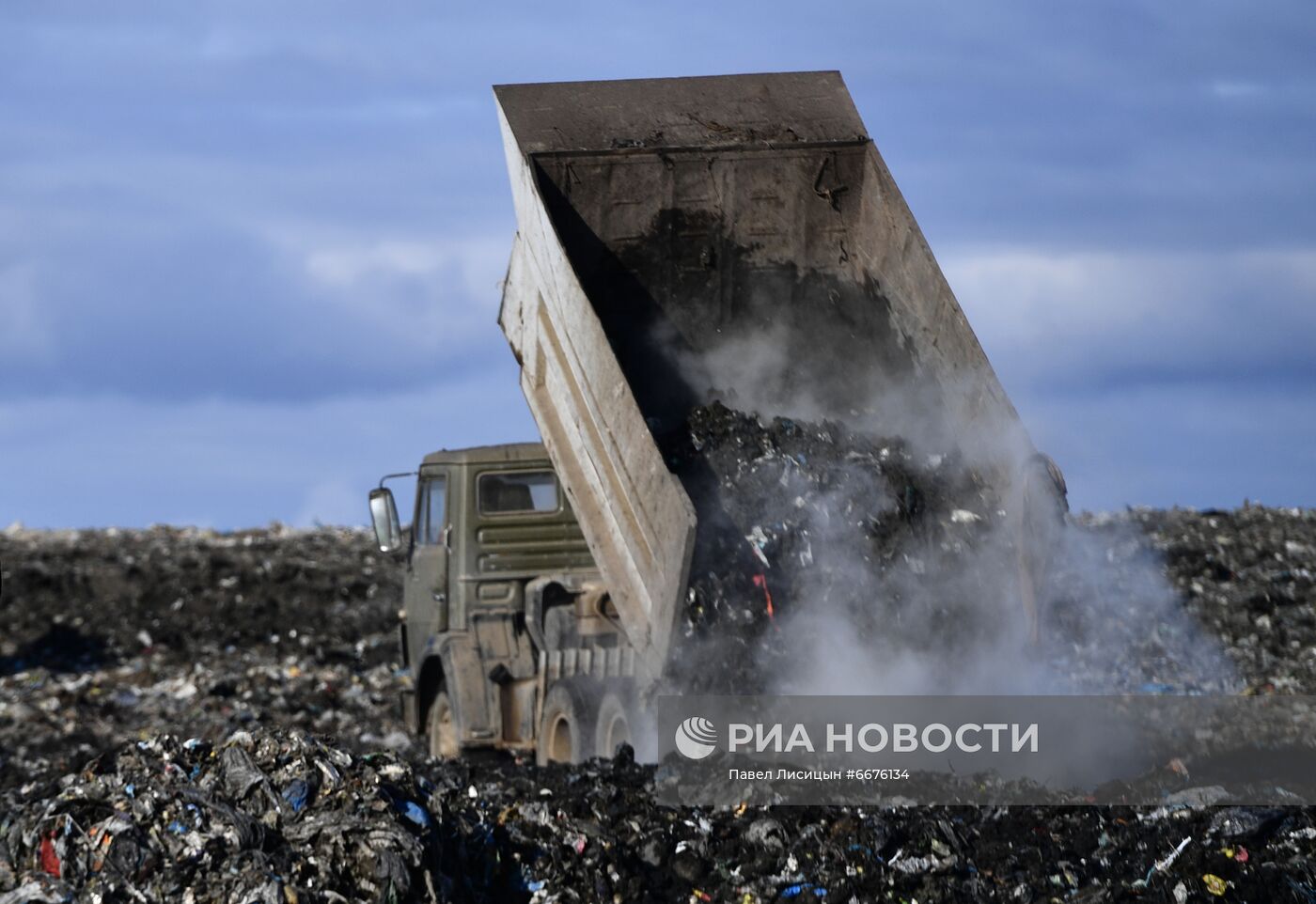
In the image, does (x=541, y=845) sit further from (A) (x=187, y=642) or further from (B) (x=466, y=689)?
(A) (x=187, y=642)

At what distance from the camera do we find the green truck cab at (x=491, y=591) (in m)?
8.49

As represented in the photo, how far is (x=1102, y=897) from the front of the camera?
4.84m

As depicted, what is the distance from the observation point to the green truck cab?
8.49 m

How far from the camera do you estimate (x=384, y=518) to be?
910 centimetres

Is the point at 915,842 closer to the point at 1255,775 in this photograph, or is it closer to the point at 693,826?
the point at 693,826

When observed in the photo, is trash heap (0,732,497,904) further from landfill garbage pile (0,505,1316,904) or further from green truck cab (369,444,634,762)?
green truck cab (369,444,634,762)

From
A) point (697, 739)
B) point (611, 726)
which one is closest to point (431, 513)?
point (611, 726)

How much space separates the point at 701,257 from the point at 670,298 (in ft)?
0.84

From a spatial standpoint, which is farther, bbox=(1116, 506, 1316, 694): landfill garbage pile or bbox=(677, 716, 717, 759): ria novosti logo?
bbox=(1116, 506, 1316, 694): landfill garbage pile

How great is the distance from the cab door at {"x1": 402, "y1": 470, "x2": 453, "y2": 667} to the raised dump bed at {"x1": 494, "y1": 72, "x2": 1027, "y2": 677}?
1683 mm

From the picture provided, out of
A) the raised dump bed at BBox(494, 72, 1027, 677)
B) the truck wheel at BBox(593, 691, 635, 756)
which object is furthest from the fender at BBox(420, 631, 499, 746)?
the raised dump bed at BBox(494, 72, 1027, 677)

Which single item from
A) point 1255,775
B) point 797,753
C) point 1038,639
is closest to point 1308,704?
point 1255,775

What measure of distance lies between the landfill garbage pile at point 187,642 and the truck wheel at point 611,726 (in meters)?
2.64

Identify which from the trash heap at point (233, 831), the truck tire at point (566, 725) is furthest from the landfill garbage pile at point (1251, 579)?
the trash heap at point (233, 831)
